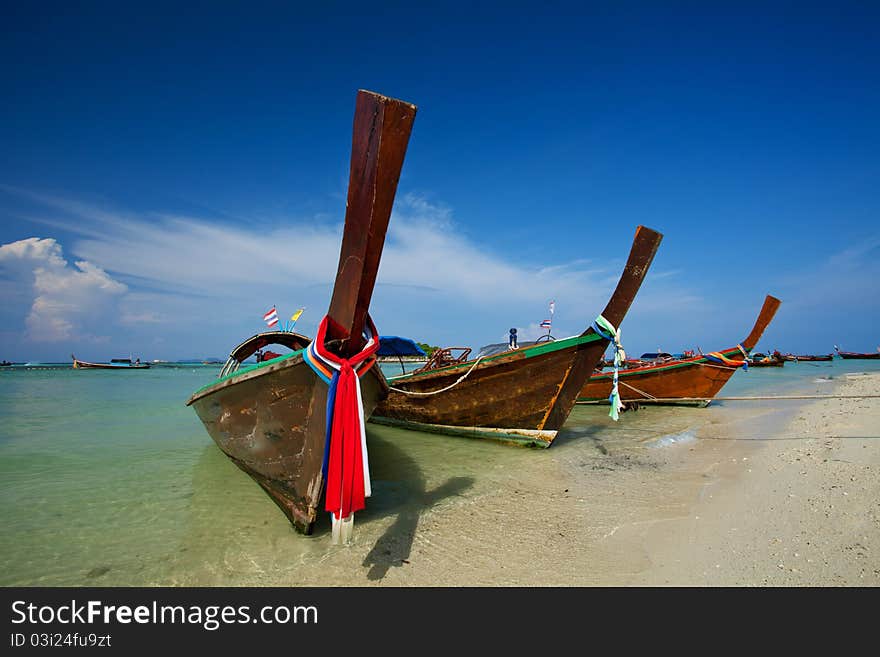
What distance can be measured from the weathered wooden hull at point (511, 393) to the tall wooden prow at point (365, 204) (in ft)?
14.6

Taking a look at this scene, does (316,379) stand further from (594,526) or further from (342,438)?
(594,526)

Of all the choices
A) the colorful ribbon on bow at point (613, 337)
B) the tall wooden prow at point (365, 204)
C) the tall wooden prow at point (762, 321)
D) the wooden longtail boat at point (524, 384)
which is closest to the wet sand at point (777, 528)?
the colorful ribbon on bow at point (613, 337)

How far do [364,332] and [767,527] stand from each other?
4.30m

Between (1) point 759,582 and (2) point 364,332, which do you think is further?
(2) point 364,332

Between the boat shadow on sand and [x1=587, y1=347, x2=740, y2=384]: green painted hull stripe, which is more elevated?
[x1=587, y1=347, x2=740, y2=384]: green painted hull stripe

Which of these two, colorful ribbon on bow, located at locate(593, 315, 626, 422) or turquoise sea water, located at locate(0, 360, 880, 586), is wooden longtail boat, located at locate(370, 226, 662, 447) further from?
turquoise sea water, located at locate(0, 360, 880, 586)

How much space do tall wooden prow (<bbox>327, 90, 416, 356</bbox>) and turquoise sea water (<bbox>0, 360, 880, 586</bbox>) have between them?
7.02ft

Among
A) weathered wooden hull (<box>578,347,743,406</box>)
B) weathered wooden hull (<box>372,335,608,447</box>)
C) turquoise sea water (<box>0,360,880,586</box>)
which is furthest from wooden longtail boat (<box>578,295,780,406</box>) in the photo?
weathered wooden hull (<box>372,335,608,447</box>)

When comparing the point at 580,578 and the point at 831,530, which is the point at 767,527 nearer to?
the point at 831,530

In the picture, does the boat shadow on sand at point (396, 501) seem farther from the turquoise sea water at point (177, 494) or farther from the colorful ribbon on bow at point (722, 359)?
the colorful ribbon on bow at point (722, 359)

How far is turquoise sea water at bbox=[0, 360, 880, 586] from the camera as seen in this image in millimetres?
3447
